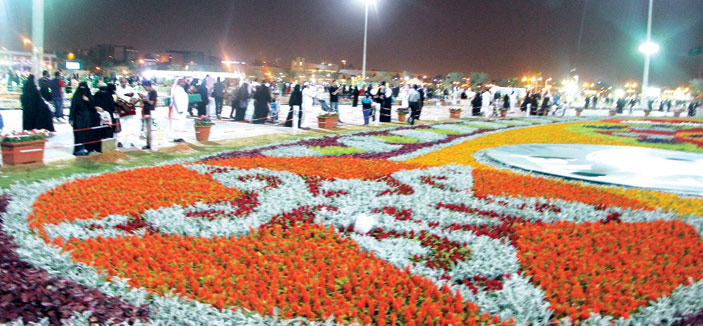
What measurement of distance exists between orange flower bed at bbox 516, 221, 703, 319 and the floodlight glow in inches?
1507

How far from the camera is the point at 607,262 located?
465 centimetres

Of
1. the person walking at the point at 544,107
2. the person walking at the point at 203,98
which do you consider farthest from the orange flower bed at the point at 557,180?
the person walking at the point at 544,107

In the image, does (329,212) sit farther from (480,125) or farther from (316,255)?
(480,125)

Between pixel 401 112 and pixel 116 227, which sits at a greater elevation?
pixel 401 112

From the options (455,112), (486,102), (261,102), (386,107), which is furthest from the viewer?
(486,102)

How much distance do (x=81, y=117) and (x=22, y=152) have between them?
1875 millimetres

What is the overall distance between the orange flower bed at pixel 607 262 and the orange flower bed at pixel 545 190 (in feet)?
3.79

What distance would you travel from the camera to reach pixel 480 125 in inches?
835

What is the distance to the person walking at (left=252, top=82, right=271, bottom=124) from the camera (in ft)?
62.7

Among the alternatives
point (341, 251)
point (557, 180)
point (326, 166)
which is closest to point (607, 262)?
point (341, 251)

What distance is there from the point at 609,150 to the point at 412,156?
19.1 feet

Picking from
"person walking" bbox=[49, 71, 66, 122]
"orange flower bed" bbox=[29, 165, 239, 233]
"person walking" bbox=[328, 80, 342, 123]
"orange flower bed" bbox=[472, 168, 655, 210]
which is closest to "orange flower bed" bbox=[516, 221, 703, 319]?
"orange flower bed" bbox=[472, 168, 655, 210]

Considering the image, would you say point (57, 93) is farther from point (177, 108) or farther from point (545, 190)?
point (545, 190)

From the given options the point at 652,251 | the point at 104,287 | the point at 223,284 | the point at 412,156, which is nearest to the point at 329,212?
the point at 223,284
